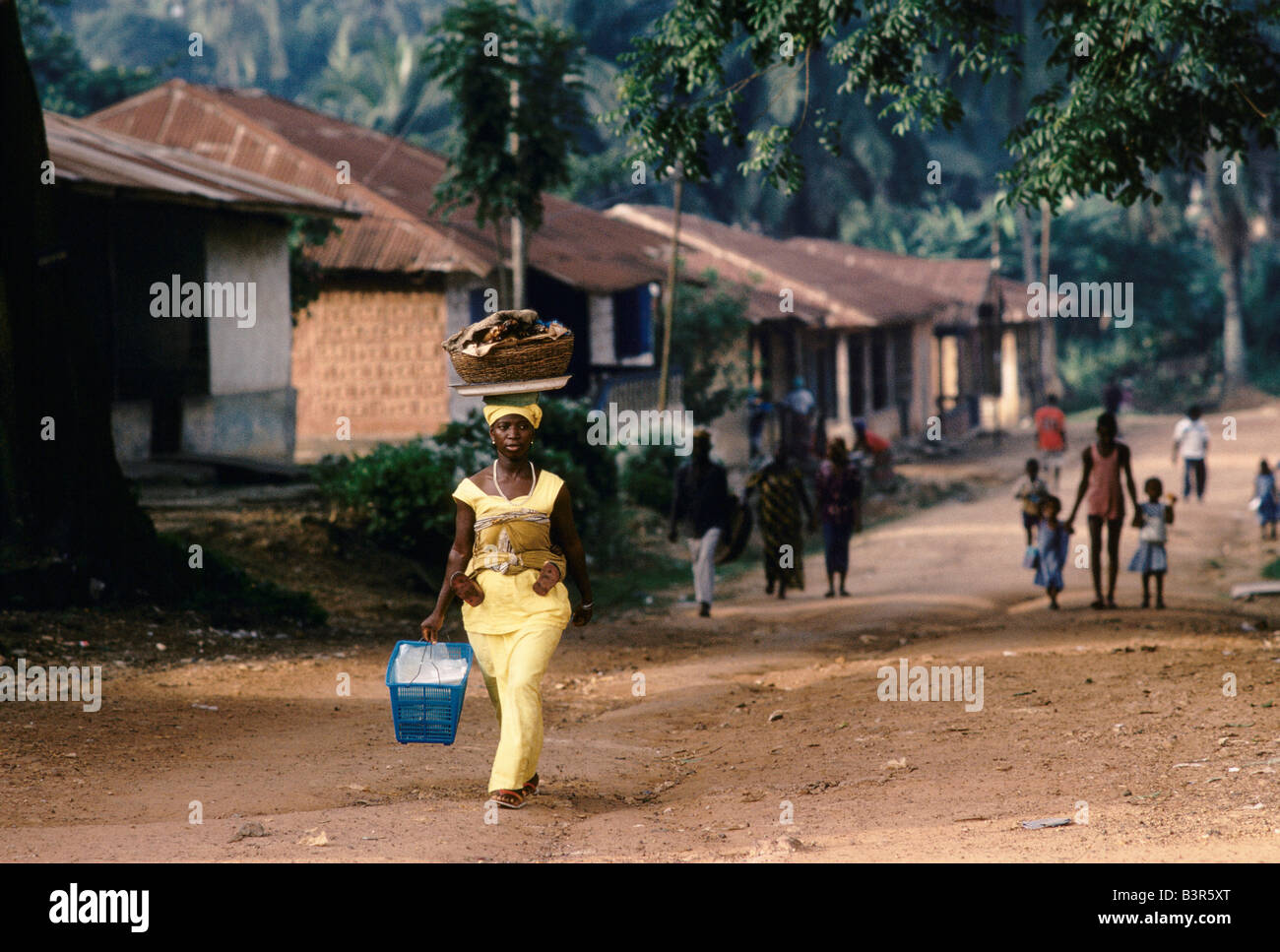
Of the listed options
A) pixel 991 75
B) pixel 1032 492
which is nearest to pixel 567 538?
pixel 991 75

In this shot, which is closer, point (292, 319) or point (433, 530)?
point (433, 530)

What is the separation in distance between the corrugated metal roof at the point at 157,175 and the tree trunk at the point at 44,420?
3.14m

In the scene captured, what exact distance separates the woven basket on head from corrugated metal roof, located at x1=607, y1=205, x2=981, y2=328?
76.2 feet

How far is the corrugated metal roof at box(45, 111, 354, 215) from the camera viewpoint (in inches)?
555

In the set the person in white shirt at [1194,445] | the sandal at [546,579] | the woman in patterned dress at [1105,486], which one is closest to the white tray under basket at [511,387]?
the sandal at [546,579]

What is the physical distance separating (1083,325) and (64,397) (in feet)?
154

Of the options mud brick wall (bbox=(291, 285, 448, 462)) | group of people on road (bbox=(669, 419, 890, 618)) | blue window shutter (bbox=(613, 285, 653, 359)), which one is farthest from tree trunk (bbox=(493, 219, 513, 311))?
group of people on road (bbox=(669, 419, 890, 618))

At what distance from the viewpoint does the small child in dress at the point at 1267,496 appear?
18.7 meters

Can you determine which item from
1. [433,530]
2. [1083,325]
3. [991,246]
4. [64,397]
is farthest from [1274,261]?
[64,397]

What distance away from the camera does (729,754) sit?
785 cm

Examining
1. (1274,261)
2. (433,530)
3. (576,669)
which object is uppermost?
(1274,261)

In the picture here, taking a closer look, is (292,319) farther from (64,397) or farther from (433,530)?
(64,397)

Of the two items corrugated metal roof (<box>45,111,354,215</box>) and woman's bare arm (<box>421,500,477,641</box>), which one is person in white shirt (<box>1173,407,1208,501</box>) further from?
woman's bare arm (<box>421,500,477,641</box>)
